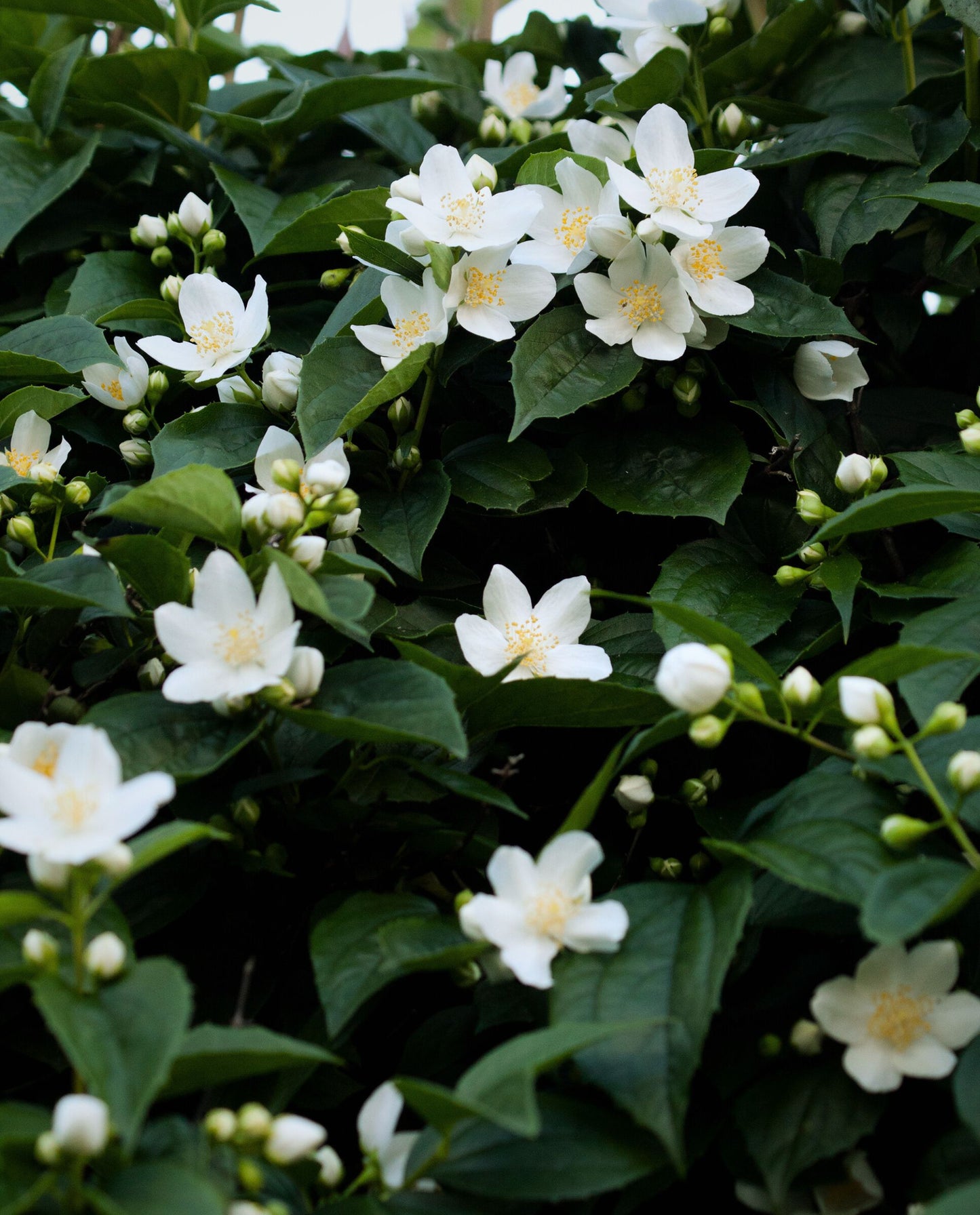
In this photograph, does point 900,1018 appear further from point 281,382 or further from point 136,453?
point 136,453

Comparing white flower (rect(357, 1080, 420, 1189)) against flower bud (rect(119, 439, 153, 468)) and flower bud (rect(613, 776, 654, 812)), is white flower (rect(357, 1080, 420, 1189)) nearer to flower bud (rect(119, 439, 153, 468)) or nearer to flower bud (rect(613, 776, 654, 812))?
flower bud (rect(613, 776, 654, 812))

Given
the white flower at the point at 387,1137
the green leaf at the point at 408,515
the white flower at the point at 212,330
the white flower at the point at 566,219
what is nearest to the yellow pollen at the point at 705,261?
the white flower at the point at 566,219

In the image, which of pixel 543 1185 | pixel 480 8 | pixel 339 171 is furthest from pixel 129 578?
pixel 480 8

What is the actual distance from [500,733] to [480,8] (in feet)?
7.11

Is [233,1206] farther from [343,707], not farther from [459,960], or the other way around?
[343,707]

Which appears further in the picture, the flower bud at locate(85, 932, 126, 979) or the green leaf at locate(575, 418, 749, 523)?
the green leaf at locate(575, 418, 749, 523)

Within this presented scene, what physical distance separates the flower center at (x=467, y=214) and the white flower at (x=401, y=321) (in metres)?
0.06

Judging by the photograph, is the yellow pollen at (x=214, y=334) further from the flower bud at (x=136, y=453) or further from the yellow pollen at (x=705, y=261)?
the yellow pollen at (x=705, y=261)

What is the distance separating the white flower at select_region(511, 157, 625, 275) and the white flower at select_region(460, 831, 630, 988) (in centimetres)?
74

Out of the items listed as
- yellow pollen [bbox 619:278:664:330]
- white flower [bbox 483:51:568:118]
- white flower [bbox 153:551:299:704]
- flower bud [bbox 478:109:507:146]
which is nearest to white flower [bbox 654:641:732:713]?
white flower [bbox 153:551:299:704]

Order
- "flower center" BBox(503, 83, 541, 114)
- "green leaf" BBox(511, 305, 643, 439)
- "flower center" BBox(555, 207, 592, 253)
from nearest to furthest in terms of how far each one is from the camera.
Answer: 1. "green leaf" BBox(511, 305, 643, 439)
2. "flower center" BBox(555, 207, 592, 253)
3. "flower center" BBox(503, 83, 541, 114)

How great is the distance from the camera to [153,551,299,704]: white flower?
987mm

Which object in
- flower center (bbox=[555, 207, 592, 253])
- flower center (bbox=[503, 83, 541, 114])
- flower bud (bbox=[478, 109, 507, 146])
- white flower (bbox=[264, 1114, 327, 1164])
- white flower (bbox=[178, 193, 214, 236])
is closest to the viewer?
white flower (bbox=[264, 1114, 327, 1164])

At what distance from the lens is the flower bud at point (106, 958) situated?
82 cm
